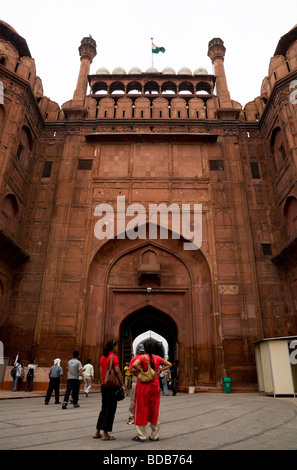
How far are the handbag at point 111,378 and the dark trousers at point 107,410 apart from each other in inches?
2.5

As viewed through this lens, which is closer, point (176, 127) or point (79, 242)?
point (79, 242)

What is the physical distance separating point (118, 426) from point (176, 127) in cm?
1505

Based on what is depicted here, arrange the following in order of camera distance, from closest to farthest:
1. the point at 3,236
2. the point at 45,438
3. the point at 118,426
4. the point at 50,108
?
the point at 45,438
the point at 118,426
the point at 3,236
the point at 50,108

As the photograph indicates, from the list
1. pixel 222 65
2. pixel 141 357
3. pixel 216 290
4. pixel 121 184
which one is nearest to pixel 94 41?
pixel 222 65

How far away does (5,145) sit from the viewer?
13.2 metres

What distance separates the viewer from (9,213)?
45.4 ft

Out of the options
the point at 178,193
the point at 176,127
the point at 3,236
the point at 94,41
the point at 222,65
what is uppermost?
the point at 94,41

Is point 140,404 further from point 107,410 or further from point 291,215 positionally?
point 291,215

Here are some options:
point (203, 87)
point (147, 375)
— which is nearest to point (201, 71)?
point (203, 87)

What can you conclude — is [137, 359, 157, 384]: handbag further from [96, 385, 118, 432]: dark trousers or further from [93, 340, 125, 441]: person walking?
[96, 385, 118, 432]: dark trousers

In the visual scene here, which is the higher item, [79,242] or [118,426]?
[79,242]

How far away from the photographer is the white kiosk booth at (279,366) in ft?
31.4

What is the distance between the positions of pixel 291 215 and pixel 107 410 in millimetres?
12551

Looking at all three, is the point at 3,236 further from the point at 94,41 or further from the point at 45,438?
the point at 94,41
